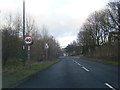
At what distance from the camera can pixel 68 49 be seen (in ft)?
555

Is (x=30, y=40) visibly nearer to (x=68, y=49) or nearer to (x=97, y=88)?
(x=97, y=88)

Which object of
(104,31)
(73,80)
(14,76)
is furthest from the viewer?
(104,31)

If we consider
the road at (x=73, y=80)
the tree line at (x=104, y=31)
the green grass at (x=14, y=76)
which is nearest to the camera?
the road at (x=73, y=80)

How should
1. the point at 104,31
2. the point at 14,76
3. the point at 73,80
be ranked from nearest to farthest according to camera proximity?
the point at 73,80 → the point at 14,76 → the point at 104,31

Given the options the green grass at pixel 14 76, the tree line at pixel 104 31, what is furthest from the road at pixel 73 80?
the tree line at pixel 104 31

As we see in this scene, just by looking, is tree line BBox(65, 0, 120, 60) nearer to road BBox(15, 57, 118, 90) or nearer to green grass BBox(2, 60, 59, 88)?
road BBox(15, 57, 118, 90)

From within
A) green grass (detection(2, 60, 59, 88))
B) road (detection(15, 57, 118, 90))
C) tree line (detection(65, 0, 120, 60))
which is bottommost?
road (detection(15, 57, 118, 90))

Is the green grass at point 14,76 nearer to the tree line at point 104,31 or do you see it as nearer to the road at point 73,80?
the road at point 73,80

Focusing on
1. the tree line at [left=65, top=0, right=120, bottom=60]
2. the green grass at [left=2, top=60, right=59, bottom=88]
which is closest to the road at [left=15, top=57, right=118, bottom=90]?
the green grass at [left=2, top=60, right=59, bottom=88]

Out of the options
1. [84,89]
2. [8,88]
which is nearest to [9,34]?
[8,88]

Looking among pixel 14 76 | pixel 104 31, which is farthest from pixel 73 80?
pixel 104 31

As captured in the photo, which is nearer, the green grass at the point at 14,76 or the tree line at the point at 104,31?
the green grass at the point at 14,76

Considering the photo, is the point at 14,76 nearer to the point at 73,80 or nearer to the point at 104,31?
the point at 73,80

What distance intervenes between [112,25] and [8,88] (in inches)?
1139
